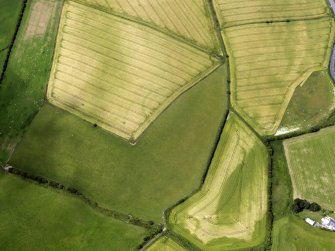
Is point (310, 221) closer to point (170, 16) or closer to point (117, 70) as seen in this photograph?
point (117, 70)

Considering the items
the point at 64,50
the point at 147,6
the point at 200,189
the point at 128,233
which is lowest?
the point at 128,233

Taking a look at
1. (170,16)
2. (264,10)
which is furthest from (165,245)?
(264,10)

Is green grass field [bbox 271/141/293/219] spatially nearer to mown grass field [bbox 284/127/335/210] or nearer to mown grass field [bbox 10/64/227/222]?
mown grass field [bbox 284/127/335/210]

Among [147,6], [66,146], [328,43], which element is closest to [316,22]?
[328,43]

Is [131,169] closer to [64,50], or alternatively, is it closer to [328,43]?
[64,50]

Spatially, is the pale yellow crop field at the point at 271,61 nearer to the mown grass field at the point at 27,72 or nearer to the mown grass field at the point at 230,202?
the mown grass field at the point at 230,202

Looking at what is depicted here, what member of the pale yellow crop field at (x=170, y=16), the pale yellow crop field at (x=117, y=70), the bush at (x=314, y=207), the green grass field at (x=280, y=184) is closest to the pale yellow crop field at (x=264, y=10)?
Result: the pale yellow crop field at (x=170, y=16)

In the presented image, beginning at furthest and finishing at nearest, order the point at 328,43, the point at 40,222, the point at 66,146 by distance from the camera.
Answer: the point at 328,43
the point at 66,146
the point at 40,222
